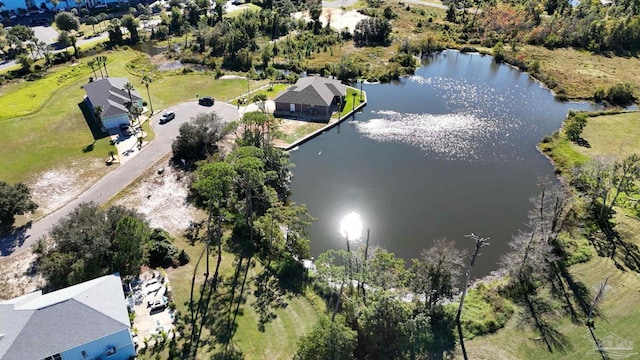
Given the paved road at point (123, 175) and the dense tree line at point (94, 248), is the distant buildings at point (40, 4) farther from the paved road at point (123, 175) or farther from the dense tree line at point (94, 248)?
the dense tree line at point (94, 248)

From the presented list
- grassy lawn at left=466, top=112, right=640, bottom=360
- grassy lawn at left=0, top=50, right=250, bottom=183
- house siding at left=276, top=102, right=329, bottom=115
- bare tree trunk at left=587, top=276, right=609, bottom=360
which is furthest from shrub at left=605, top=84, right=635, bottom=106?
grassy lawn at left=0, top=50, right=250, bottom=183

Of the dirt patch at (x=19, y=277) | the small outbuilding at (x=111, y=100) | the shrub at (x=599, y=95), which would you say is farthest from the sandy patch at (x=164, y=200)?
the shrub at (x=599, y=95)

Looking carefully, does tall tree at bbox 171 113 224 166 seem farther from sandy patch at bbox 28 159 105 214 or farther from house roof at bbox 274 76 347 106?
house roof at bbox 274 76 347 106

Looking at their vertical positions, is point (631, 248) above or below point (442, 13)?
below

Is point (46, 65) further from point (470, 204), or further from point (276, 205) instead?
point (470, 204)


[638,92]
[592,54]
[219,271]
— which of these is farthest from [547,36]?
[219,271]

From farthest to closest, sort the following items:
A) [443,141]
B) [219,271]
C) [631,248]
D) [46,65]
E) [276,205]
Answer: [46,65] → [443,141] → [276,205] → [631,248] → [219,271]
